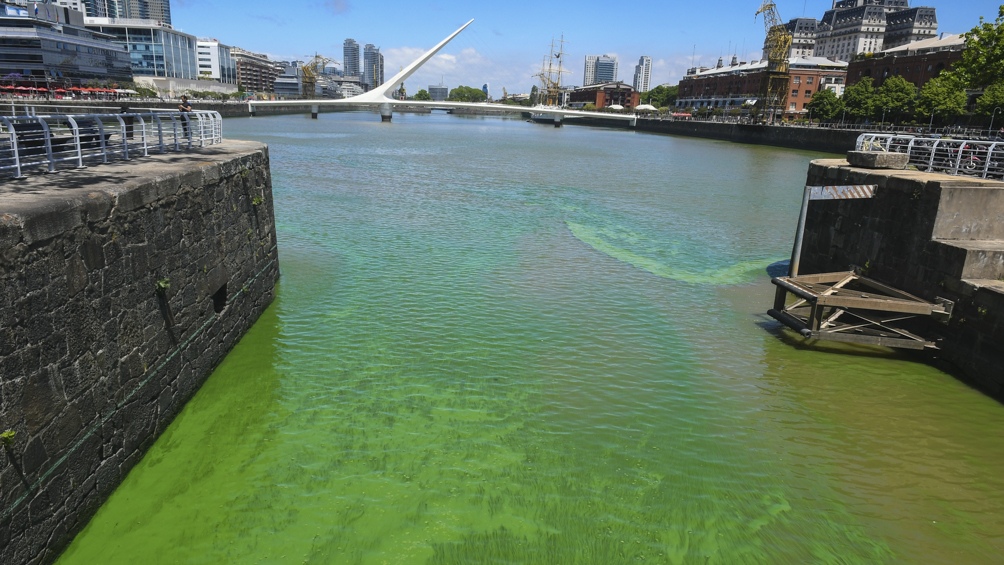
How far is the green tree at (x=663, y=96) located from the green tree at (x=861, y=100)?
330 ft

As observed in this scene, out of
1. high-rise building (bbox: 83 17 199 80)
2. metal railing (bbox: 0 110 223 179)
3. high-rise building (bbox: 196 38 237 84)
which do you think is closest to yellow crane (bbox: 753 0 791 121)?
metal railing (bbox: 0 110 223 179)

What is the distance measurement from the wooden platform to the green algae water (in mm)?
435

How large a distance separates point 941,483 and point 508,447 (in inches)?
205

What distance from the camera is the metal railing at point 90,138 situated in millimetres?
7043

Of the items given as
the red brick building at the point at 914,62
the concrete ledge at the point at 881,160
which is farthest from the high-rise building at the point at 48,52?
the red brick building at the point at 914,62

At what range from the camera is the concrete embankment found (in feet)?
31.7

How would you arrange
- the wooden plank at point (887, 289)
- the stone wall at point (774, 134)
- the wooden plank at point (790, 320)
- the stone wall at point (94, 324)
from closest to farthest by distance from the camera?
the stone wall at point (94, 324), the wooden plank at point (887, 289), the wooden plank at point (790, 320), the stone wall at point (774, 134)

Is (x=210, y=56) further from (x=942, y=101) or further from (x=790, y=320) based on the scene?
(x=790, y=320)

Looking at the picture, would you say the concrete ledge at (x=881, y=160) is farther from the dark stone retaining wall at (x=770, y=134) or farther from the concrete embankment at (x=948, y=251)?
the dark stone retaining wall at (x=770, y=134)

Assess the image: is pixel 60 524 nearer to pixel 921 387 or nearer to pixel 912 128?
Result: pixel 921 387

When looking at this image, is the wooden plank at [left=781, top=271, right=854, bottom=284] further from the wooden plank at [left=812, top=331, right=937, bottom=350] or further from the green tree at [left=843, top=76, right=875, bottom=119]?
the green tree at [left=843, top=76, right=875, bottom=119]

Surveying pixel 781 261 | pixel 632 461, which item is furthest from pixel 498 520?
pixel 781 261

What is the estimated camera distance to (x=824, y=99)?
7606 centimetres

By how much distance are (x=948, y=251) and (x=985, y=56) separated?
37113 mm
